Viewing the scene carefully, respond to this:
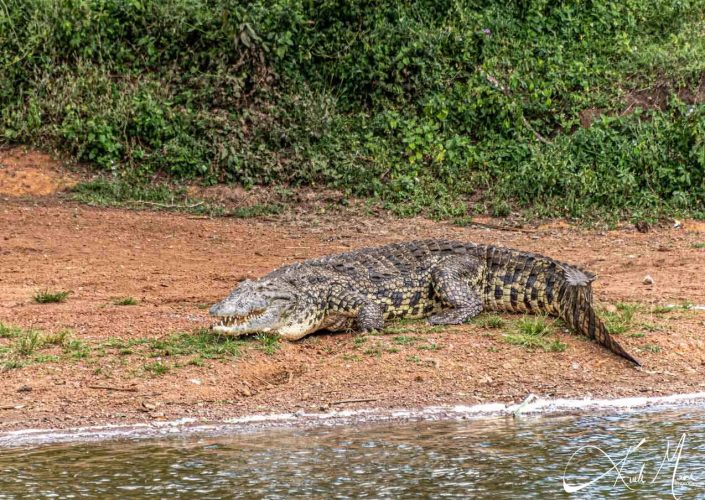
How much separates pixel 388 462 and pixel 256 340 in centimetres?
204

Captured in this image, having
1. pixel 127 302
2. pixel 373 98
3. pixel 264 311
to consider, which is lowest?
pixel 127 302

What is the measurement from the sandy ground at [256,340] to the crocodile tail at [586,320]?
88 millimetres

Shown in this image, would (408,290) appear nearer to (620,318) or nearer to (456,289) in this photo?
(456,289)

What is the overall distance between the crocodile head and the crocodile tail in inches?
71.2

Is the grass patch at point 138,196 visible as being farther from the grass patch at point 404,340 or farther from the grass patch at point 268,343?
the grass patch at point 404,340

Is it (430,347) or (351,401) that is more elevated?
(430,347)

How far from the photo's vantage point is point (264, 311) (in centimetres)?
735

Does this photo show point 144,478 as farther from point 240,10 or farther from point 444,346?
point 240,10

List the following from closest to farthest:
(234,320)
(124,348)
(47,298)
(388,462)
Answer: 1. (388,462)
2. (124,348)
3. (234,320)
4. (47,298)

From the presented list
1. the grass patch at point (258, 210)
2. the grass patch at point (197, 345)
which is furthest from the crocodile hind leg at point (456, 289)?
the grass patch at point (258, 210)

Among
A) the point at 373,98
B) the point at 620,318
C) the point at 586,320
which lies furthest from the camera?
the point at 373,98
